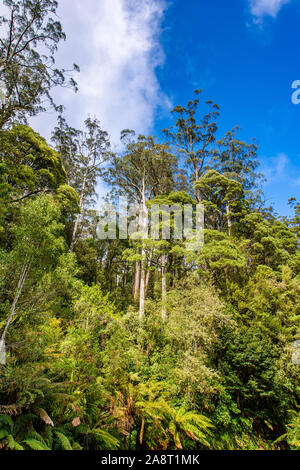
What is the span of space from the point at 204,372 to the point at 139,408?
2.10 meters

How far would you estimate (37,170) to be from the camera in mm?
11461

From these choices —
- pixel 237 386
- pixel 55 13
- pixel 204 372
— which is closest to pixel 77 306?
pixel 204 372

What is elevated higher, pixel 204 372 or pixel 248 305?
pixel 248 305

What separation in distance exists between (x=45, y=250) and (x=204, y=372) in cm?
605

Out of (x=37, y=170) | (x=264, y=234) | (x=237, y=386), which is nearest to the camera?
(x=237, y=386)

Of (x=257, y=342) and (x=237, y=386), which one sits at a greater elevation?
(x=257, y=342)

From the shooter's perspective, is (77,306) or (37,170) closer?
(77,306)

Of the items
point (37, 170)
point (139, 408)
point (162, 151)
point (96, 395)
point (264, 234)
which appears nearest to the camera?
point (96, 395)

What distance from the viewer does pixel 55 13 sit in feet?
29.4

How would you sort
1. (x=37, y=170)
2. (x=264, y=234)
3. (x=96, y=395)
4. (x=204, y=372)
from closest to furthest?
(x=96, y=395)
(x=204, y=372)
(x=37, y=170)
(x=264, y=234)

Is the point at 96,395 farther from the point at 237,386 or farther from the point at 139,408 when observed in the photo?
the point at 237,386
